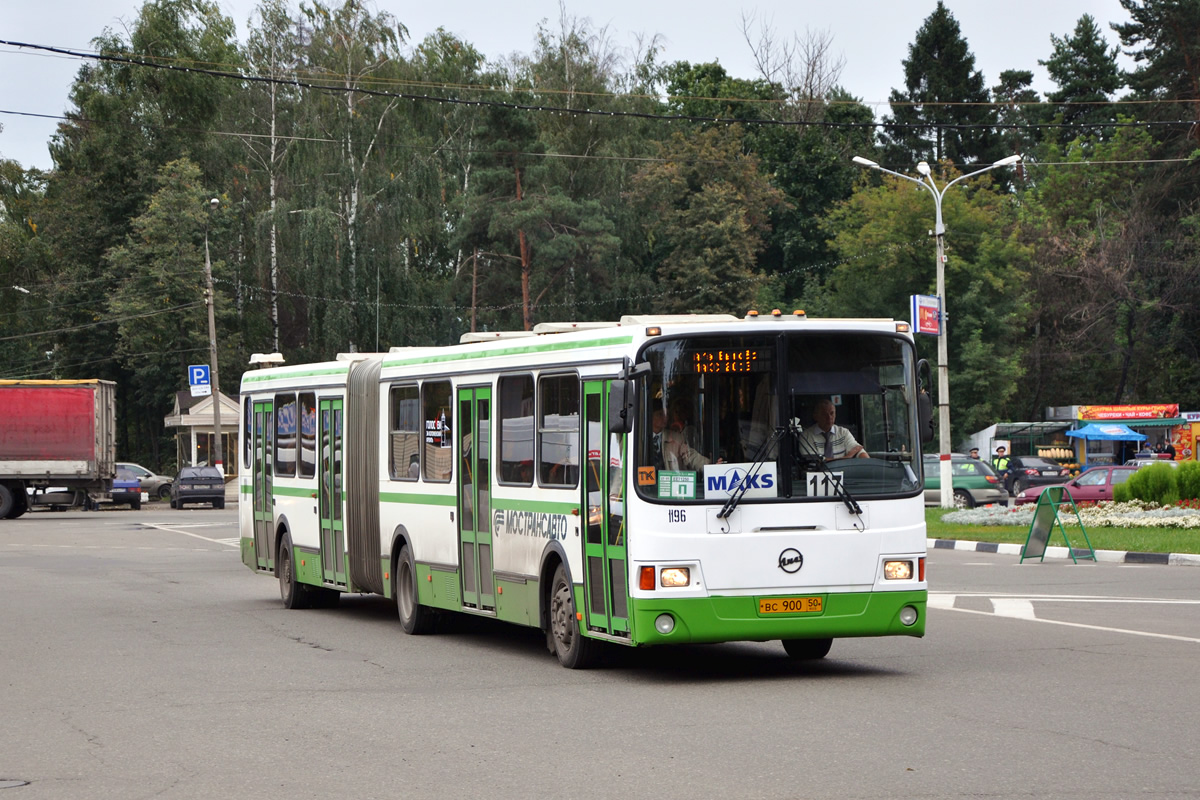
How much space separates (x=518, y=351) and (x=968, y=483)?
3320cm

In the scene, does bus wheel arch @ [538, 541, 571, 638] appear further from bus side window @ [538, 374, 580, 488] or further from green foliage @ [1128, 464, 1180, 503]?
green foliage @ [1128, 464, 1180, 503]

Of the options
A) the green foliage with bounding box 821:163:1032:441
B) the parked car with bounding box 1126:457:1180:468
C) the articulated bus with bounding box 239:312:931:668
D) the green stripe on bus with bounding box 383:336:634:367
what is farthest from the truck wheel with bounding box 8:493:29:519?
the articulated bus with bounding box 239:312:931:668

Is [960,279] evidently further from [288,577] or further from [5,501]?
[288,577]

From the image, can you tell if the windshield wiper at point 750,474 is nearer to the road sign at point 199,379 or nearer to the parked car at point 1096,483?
the parked car at point 1096,483

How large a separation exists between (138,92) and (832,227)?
31.6 m

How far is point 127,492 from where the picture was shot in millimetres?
54312

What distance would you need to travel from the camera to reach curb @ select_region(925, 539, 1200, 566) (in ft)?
76.4

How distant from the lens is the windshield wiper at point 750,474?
10977mm

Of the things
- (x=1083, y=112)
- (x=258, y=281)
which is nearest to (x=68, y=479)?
(x=258, y=281)

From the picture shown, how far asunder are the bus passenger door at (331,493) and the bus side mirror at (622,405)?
6.72m

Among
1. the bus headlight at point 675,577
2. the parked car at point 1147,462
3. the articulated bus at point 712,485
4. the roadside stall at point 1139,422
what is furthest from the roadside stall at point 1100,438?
the bus headlight at point 675,577

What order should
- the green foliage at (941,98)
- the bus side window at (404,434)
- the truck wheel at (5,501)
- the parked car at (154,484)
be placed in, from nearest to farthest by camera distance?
1. the bus side window at (404,434)
2. the truck wheel at (5,501)
3. the parked car at (154,484)
4. the green foliage at (941,98)

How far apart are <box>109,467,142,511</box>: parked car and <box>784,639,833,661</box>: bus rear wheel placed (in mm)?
44440

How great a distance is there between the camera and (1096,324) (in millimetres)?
73688
